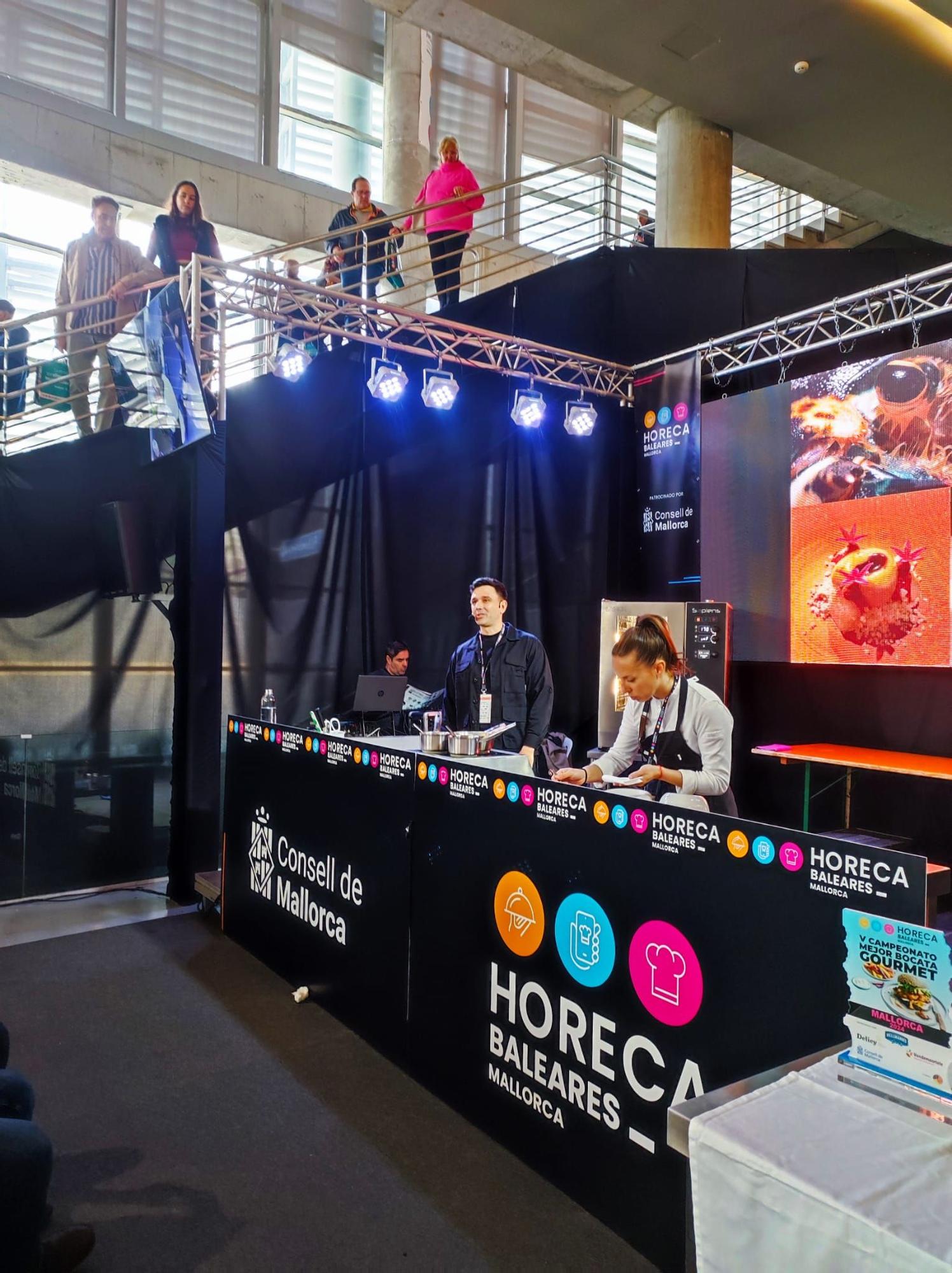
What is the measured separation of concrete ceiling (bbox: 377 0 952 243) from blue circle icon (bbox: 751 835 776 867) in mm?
5150

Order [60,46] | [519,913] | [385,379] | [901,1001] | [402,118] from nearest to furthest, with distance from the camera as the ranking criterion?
[901,1001], [519,913], [385,379], [60,46], [402,118]

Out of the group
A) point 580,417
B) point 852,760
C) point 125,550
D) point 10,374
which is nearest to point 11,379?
point 10,374

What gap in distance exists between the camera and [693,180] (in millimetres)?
6855

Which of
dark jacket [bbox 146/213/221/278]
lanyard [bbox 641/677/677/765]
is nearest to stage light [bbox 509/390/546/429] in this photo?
dark jacket [bbox 146/213/221/278]

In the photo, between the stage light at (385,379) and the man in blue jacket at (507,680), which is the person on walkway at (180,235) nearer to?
the stage light at (385,379)

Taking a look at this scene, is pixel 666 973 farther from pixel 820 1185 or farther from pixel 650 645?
pixel 650 645

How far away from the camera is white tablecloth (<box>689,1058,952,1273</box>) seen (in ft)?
2.89

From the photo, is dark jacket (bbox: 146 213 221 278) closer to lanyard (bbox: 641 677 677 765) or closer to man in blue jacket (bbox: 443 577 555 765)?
man in blue jacket (bbox: 443 577 555 765)

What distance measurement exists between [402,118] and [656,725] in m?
8.69

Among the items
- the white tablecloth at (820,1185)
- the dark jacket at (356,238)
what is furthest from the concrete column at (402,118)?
the white tablecloth at (820,1185)

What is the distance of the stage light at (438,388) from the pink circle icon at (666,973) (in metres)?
4.20

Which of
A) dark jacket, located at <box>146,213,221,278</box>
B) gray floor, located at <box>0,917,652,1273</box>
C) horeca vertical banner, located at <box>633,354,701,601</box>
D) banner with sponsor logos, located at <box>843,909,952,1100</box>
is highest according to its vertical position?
dark jacket, located at <box>146,213,221,278</box>

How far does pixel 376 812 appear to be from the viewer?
9.63 ft

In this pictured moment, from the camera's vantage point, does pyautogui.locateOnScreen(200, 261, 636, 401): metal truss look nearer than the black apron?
No
